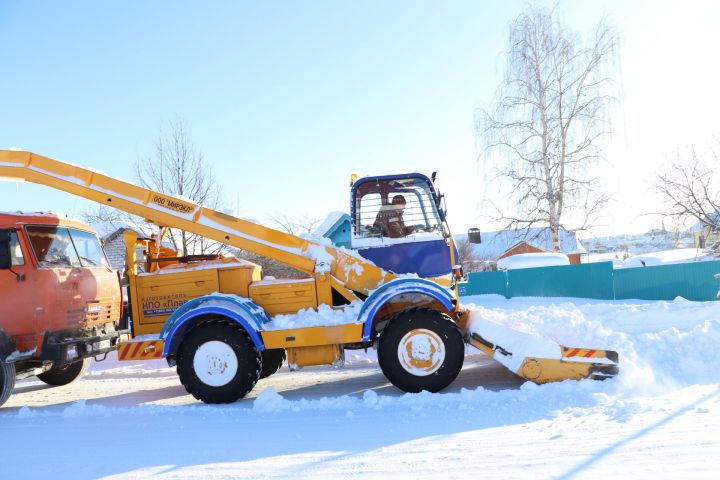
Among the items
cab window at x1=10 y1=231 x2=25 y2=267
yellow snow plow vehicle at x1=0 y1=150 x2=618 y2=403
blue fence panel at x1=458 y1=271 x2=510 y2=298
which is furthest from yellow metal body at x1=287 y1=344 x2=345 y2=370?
blue fence panel at x1=458 y1=271 x2=510 y2=298

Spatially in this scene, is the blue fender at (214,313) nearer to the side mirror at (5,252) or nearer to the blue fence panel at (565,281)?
the side mirror at (5,252)

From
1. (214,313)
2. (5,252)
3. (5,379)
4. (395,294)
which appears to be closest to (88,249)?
(5,252)

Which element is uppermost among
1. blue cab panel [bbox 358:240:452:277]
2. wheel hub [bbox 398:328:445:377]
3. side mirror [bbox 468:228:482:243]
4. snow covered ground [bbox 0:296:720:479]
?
side mirror [bbox 468:228:482:243]

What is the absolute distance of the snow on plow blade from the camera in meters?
5.76

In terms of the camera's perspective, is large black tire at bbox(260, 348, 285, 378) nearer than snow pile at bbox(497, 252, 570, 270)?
Yes

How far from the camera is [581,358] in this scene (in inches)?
229

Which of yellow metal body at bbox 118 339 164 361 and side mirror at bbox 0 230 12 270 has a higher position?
side mirror at bbox 0 230 12 270

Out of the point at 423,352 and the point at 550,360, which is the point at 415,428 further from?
the point at 550,360

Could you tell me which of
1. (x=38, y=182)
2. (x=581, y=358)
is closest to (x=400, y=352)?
(x=581, y=358)

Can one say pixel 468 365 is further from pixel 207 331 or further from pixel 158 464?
pixel 158 464

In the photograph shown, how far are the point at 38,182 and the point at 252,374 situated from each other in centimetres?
400

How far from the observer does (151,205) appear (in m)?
6.94

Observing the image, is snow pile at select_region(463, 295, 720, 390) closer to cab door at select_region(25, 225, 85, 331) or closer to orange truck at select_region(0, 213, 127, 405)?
orange truck at select_region(0, 213, 127, 405)

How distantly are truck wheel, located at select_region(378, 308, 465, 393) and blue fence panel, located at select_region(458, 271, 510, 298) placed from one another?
1785 cm
